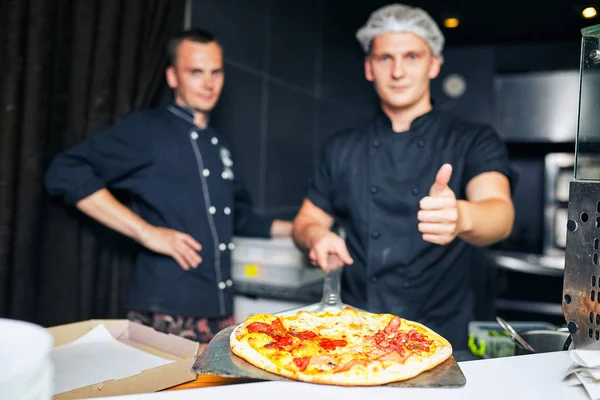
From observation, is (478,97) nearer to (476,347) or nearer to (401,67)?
(401,67)

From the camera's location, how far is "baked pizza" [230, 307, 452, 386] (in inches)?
35.7

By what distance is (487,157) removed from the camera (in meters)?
1.75

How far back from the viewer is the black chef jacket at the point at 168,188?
6.21 feet

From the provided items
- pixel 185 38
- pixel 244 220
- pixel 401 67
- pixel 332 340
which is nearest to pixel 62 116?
pixel 185 38

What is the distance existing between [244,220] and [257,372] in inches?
60.4

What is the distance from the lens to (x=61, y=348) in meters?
1.25

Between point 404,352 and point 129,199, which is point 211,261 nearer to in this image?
point 129,199

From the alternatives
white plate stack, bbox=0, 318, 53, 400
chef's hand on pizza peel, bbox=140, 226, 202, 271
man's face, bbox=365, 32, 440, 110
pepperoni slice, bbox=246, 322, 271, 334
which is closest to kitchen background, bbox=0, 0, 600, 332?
chef's hand on pizza peel, bbox=140, 226, 202, 271

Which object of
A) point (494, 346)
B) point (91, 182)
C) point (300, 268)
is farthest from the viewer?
point (300, 268)

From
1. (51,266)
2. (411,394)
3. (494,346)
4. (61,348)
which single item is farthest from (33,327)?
(51,266)

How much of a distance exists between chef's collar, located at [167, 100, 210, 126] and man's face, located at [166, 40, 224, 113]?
0.08ft

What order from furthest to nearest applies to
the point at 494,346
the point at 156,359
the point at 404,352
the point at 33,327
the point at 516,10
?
the point at 516,10
the point at 494,346
the point at 156,359
the point at 404,352
the point at 33,327

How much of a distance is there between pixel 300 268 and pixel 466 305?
2.44 feet

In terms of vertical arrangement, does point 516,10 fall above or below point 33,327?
above
